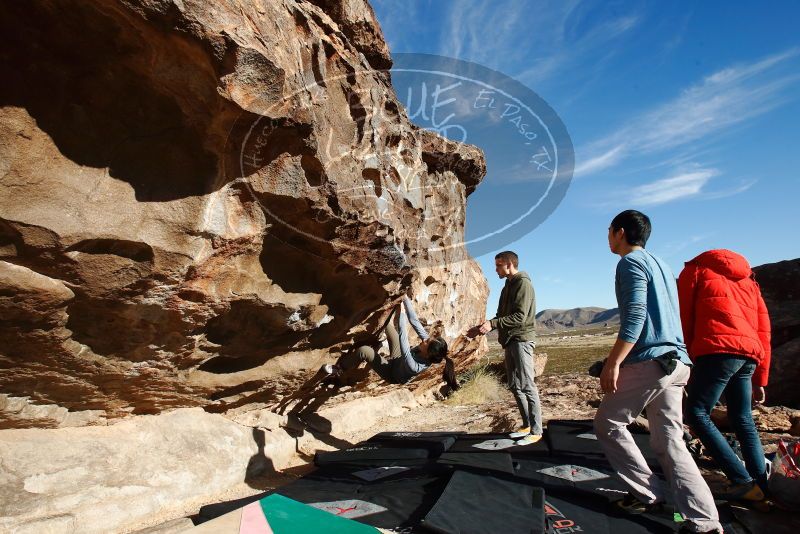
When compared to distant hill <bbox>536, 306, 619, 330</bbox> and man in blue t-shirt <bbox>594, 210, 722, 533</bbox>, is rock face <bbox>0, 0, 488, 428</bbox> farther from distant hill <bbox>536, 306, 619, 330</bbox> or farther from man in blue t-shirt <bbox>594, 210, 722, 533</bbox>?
distant hill <bbox>536, 306, 619, 330</bbox>

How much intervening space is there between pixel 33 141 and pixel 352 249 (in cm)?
272

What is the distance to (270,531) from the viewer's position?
2.79 m

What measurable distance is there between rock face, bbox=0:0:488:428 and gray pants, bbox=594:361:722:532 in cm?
279

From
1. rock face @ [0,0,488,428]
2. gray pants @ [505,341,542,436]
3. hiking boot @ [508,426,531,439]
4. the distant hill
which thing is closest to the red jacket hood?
gray pants @ [505,341,542,436]

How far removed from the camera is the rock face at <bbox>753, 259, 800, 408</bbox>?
7.12 metres

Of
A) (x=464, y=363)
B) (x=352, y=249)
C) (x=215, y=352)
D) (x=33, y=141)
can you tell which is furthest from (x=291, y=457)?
(x=464, y=363)

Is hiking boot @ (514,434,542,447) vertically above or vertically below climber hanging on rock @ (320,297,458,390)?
below

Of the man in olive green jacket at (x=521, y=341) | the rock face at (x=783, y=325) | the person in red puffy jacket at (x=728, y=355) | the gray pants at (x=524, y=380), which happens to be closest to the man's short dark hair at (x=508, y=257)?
the man in olive green jacket at (x=521, y=341)

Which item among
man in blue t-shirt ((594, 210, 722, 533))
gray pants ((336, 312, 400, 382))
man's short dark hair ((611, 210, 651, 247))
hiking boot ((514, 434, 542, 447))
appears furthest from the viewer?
gray pants ((336, 312, 400, 382))

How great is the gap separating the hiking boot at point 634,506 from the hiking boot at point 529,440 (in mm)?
1851

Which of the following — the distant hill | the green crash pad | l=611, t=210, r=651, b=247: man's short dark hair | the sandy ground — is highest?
the distant hill

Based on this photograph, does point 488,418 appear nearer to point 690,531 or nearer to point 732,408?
point 732,408

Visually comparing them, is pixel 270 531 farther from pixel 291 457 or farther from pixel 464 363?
pixel 464 363

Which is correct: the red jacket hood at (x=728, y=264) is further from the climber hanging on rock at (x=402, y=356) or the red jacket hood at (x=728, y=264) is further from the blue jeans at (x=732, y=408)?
the climber hanging on rock at (x=402, y=356)
